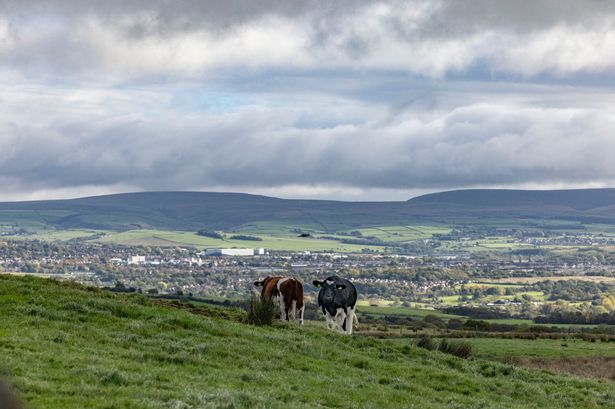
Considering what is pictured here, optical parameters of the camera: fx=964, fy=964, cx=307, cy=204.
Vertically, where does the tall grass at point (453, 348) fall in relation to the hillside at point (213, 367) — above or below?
below

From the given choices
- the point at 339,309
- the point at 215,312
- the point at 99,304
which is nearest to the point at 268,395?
the point at 99,304

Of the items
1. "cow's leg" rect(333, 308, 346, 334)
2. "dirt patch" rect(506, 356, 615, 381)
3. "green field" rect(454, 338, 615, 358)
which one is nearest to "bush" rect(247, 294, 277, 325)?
"cow's leg" rect(333, 308, 346, 334)

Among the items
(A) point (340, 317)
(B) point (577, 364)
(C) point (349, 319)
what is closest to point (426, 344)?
(C) point (349, 319)

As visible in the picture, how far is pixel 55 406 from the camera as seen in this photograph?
1552 cm

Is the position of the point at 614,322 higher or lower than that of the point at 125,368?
lower

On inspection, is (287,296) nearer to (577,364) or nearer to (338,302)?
(338,302)

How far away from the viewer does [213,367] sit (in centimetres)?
2320

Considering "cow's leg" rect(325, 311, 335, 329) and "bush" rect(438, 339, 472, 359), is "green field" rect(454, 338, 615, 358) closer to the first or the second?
"bush" rect(438, 339, 472, 359)

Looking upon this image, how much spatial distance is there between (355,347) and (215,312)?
7.26m

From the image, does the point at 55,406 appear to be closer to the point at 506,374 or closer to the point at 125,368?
the point at 125,368

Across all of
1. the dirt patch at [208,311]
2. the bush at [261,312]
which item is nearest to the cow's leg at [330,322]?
the dirt patch at [208,311]

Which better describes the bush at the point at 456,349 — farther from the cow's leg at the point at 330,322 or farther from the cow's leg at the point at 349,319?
the cow's leg at the point at 330,322

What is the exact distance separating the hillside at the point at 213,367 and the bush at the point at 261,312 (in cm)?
79

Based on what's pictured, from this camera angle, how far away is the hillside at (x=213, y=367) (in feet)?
58.9
